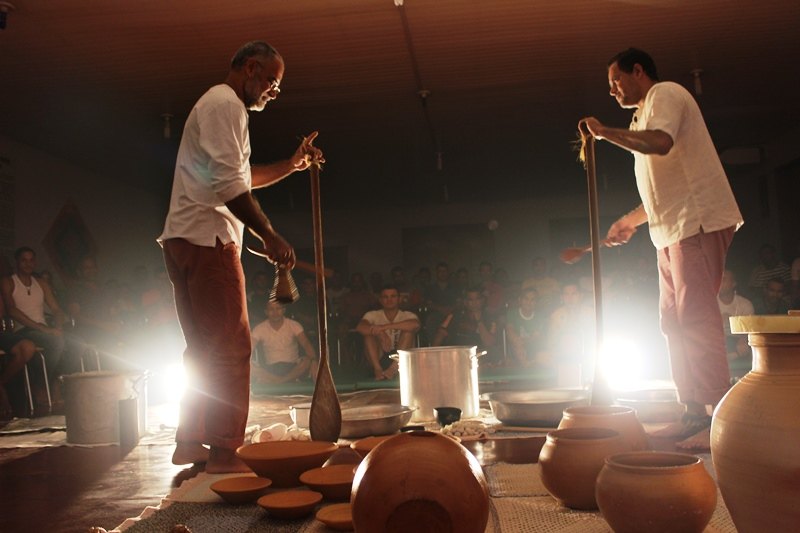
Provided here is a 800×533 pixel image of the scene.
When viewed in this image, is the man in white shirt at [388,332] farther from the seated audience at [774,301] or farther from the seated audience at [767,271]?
the seated audience at [767,271]

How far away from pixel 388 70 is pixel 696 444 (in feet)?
15.8

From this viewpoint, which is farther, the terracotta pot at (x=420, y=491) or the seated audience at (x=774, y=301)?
the seated audience at (x=774, y=301)

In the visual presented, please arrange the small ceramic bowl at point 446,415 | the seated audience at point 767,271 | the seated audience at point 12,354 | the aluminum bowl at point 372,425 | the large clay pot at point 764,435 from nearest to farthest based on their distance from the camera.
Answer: the large clay pot at point 764,435 → the aluminum bowl at point 372,425 → the small ceramic bowl at point 446,415 → the seated audience at point 12,354 → the seated audience at point 767,271

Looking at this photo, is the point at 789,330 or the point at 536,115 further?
the point at 536,115

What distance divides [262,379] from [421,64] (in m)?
3.22

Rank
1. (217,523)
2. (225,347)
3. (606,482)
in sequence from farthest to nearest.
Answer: (225,347), (217,523), (606,482)

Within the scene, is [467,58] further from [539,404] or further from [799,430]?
[799,430]

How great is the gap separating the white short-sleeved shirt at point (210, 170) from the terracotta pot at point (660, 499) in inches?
64.8

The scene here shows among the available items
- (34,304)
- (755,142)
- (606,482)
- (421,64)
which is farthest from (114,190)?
(606,482)

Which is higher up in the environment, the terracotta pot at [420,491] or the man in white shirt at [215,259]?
the man in white shirt at [215,259]

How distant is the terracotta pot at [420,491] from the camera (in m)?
1.41

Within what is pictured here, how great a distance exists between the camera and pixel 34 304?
6340 millimetres

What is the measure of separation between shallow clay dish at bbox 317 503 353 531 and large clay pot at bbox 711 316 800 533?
86 cm

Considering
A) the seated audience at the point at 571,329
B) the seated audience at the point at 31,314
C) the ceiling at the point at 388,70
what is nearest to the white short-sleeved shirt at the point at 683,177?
the ceiling at the point at 388,70
